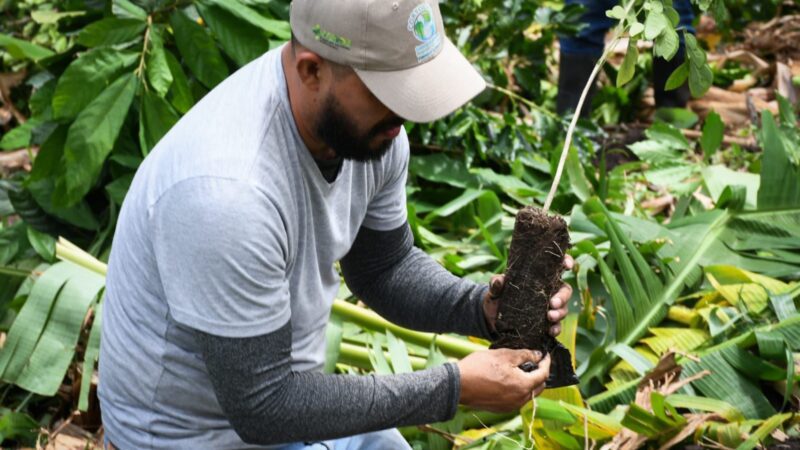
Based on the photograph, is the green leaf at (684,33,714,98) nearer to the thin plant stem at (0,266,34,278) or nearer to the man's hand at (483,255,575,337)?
the man's hand at (483,255,575,337)

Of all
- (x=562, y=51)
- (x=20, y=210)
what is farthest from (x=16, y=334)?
(x=562, y=51)

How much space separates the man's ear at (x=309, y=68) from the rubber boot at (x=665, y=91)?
3.20m

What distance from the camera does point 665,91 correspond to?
4.68 m

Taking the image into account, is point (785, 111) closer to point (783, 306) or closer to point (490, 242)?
point (783, 306)

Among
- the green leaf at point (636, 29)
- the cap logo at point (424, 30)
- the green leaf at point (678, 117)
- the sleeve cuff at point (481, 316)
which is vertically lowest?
the green leaf at point (678, 117)

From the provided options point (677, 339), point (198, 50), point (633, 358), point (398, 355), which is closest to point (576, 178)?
point (677, 339)

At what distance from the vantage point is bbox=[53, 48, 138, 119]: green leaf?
3.14 metres

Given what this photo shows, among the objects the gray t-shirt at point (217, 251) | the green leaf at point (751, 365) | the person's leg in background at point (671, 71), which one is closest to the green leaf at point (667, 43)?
the gray t-shirt at point (217, 251)

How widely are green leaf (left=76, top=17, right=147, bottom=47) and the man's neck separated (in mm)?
1471

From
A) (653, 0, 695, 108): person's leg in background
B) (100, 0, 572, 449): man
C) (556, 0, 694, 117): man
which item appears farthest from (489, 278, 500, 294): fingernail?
(653, 0, 695, 108): person's leg in background

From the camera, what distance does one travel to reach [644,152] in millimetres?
3914

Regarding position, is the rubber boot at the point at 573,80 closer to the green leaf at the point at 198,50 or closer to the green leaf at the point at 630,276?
the green leaf at the point at 630,276

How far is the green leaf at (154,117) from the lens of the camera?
3119 millimetres

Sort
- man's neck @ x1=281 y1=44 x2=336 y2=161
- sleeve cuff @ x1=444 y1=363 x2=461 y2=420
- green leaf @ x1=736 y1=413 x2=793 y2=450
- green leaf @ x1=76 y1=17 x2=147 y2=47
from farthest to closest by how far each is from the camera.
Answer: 1. green leaf @ x1=76 y1=17 x2=147 y2=47
2. green leaf @ x1=736 y1=413 x2=793 y2=450
3. sleeve cuff @ x1=444 y1=363 x2=461 y2=420
4. man's neck @ x1=281 y1=44 x2=336 y2=161
